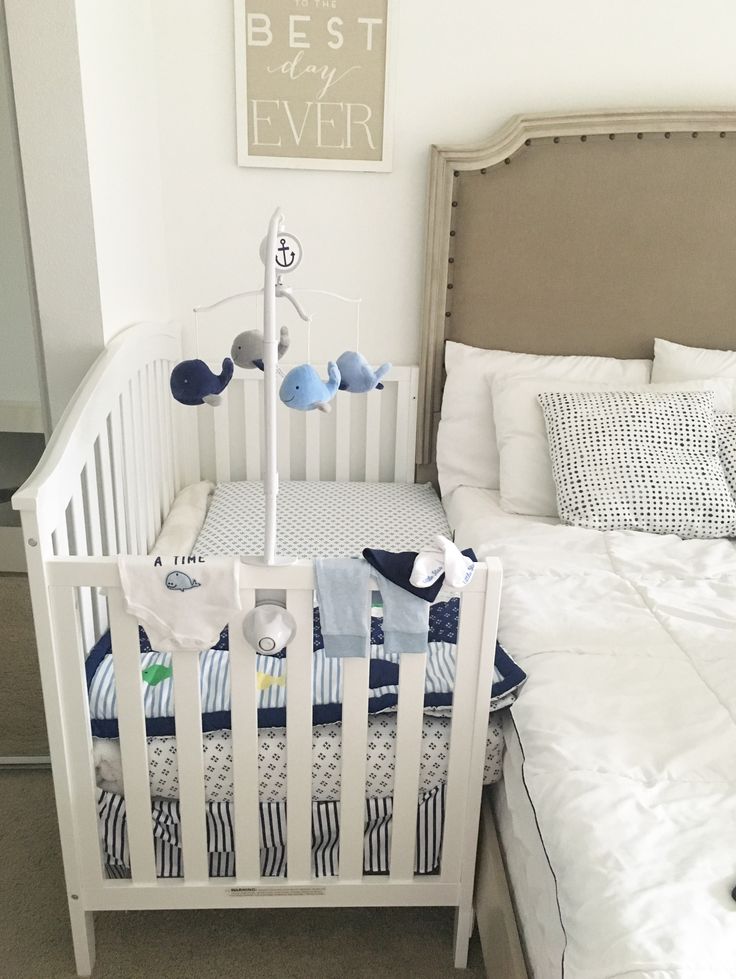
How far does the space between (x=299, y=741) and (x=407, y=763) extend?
6.9 inches

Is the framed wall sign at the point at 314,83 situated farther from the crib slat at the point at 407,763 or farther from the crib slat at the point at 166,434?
the crib slat at the point at 407,763

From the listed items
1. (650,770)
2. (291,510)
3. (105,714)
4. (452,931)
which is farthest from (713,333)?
(105,714)

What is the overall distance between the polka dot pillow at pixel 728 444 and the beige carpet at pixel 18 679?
1.71 m

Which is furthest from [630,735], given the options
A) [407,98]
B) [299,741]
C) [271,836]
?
[407,98]

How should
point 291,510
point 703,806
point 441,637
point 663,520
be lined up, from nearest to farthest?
1. point 703,806
2. point 441,637
3. point 663,520
4. point 291,510

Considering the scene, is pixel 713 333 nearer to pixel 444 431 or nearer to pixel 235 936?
pixel 444 431

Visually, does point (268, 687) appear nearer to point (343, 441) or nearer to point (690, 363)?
point (343, 441)

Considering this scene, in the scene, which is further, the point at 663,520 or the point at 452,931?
the point at 663,520

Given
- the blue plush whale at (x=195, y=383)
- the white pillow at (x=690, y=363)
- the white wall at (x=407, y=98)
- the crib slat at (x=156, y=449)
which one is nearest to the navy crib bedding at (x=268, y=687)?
the blue plush whale at (x=195, y=383)

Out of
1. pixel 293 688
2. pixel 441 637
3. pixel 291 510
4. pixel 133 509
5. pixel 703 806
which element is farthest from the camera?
pixel 291 510

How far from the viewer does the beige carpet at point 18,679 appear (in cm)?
191

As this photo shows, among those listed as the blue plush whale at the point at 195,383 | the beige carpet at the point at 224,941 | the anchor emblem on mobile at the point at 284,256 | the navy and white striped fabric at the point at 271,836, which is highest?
the anchor emblem on mobile at the point at 284,256

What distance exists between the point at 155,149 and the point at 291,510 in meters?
0.98

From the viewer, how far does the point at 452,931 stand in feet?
4.90
